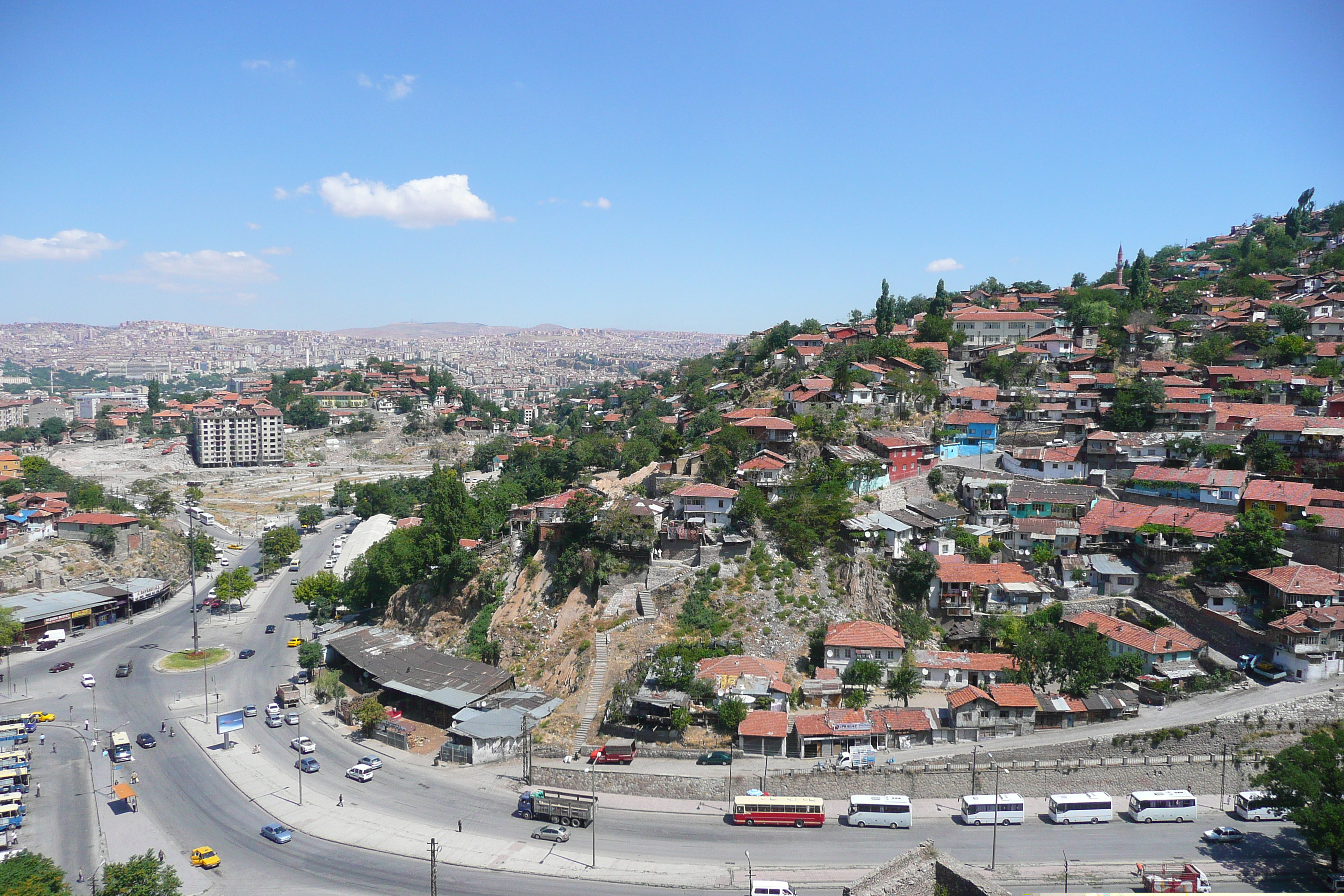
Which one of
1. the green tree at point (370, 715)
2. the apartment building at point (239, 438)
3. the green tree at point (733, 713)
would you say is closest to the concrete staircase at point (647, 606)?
the green tree at point (733, 713)

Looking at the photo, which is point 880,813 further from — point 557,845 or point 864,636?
point 557,845

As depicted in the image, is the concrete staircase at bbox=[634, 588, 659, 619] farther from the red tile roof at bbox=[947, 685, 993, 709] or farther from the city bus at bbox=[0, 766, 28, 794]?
the city bus at bbox=[0, 766, 28, 794]

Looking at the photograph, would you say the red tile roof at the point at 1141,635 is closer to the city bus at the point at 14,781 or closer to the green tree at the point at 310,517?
the city bus at the point at 14,781

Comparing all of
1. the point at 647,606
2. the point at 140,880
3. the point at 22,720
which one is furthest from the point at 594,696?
Answer: the point at 22,720

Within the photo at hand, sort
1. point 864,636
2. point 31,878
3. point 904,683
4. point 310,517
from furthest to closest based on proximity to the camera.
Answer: point 310,517 < point 864,636 < point 904,683 < point 31,878

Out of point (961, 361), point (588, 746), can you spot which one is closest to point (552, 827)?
point (588, 746)

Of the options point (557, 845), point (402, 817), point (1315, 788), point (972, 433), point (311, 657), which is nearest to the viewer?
point (1315, 788)

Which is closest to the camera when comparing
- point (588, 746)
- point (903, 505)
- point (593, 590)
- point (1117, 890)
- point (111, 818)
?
point (1117, 890)

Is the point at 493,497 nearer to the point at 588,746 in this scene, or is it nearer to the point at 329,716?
the point at 329,716
